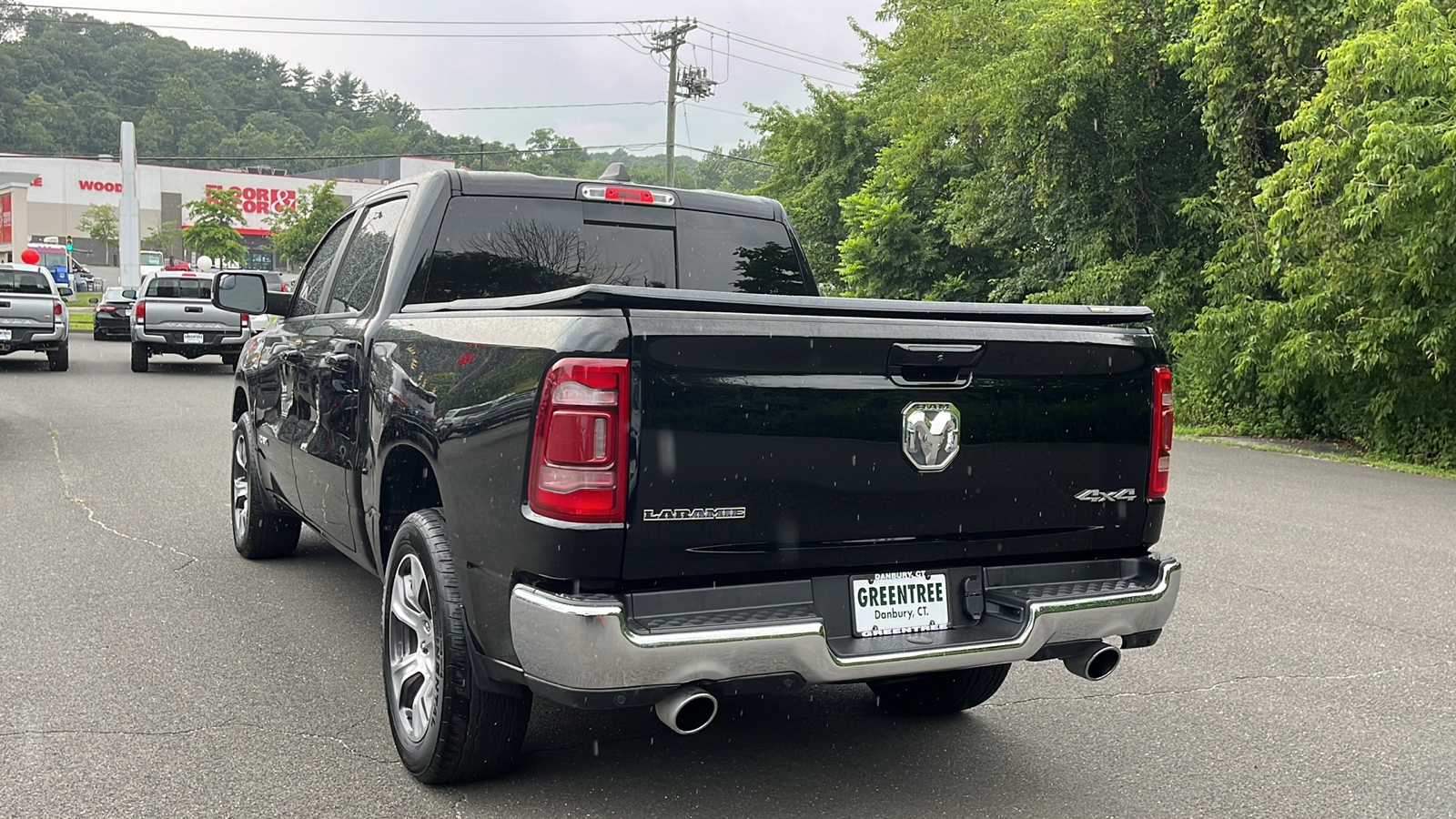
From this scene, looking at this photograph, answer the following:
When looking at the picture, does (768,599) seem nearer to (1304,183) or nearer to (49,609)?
(49,609)

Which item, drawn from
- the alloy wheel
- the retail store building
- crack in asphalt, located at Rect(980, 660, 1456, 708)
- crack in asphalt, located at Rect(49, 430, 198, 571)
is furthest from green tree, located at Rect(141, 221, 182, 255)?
crack in asphalt, located at Rect(980, 660, 1456, 708)

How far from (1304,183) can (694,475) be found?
38.0 feet

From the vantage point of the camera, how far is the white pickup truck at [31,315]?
20641 mm

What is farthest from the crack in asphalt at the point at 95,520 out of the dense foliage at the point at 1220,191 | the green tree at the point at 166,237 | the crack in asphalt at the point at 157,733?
the green tree at the point at 166,237

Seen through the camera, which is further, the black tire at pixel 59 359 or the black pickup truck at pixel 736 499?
the black tire at pixel 59 359

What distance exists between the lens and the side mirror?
6.45 m

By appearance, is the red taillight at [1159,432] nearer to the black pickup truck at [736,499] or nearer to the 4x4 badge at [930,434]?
the black pickup truck at [736,499]

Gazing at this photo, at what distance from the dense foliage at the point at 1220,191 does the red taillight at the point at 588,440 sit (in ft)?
34.5

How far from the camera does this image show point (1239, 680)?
207 inches

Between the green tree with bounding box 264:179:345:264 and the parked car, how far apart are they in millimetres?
23038

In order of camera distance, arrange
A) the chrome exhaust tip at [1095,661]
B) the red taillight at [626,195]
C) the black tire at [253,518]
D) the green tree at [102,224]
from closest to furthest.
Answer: the chrome exhaust tip at [1095,661] < the red taillight at [626,195] < the black tire at [253,518] < the green tree at [102,224]

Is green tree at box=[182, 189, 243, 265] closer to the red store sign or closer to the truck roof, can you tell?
the red store sign

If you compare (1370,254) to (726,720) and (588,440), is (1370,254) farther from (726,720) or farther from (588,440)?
(588,440)

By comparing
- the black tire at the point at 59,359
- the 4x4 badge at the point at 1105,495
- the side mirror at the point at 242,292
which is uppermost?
the side mirror at the point at 242,292
